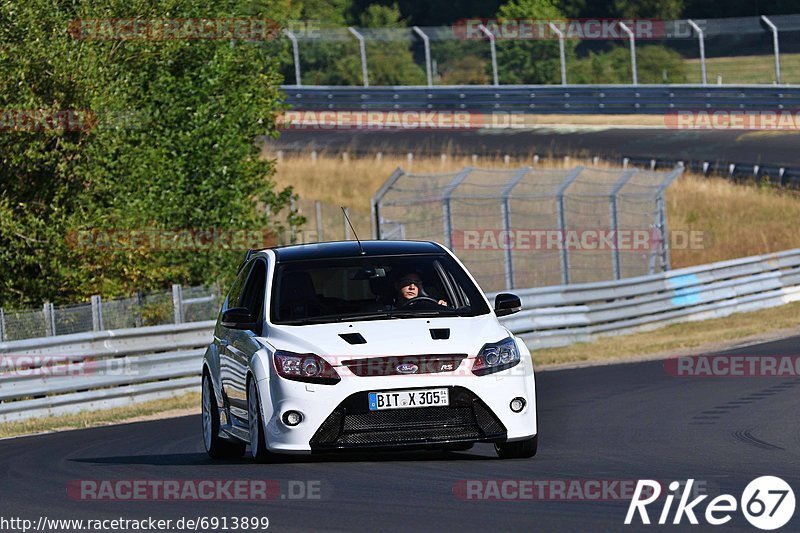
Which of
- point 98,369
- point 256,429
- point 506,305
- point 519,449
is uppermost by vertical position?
point 506,305

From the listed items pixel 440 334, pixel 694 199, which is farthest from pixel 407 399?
pixel 694 199

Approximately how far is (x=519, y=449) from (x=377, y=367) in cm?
118

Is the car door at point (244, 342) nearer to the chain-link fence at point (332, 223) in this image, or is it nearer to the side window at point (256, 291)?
the side window at point (256, 291)

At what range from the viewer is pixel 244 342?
1100 cm

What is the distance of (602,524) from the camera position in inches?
298

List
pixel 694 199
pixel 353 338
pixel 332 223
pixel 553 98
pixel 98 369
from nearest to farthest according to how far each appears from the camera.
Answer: pixel 353 338 < pixel 98 369 < pixel 332 223 < pixel 694 199 < pixel 553 98

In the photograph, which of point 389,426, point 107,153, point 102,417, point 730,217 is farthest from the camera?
point 730,217

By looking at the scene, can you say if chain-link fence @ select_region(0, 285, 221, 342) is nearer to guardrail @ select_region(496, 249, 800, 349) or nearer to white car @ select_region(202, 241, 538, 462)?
guardrail @ select_region(496, 249, 800, 349)

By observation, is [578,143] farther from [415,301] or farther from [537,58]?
[415,301]

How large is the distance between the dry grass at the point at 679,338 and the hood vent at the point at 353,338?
13090 mm

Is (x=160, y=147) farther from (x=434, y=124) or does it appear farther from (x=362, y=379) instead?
(x=434, y=124)

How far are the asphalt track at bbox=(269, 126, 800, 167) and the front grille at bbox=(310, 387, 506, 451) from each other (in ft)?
115

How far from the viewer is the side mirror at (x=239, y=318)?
36.2ft

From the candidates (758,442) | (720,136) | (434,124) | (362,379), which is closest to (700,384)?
(758,442)
